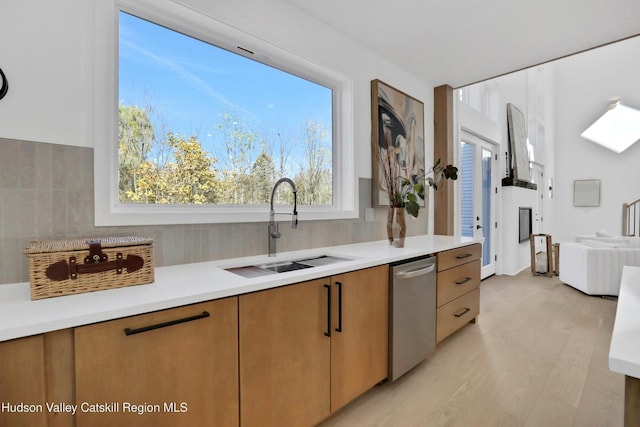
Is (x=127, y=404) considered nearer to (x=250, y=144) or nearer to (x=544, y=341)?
(x=250, y=144)

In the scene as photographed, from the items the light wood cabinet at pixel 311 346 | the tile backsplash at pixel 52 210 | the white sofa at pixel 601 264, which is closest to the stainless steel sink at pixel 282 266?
the tile backsplash at pixel 52 210

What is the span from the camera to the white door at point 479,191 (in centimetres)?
437

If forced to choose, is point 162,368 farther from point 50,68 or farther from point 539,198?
point 539,198

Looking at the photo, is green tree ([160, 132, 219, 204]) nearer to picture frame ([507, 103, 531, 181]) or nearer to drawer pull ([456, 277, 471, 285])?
drawer pull ([456, 277, 471, 285])

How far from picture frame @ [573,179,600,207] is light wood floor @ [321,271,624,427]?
241 inches

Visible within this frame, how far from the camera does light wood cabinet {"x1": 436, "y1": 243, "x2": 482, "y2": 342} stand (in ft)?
7.70

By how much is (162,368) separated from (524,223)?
6.43 m

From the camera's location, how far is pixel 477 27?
242 cm

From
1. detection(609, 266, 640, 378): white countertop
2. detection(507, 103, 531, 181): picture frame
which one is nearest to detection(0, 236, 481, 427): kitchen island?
detection(609, 266, 640, 378): white countertop

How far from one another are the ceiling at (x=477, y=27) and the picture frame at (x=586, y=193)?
6663 mm

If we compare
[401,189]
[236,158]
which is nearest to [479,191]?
[401,189]

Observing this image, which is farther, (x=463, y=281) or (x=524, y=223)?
(x=524, y=223)

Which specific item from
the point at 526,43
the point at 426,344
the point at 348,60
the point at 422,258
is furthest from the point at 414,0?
the point at 426,344

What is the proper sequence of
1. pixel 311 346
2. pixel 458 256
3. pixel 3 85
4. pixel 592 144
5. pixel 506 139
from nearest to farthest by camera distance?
pixel 3 85 < pixel 311 346 < pixel 458 256 < pixel 506 139 < pixel 592 144
